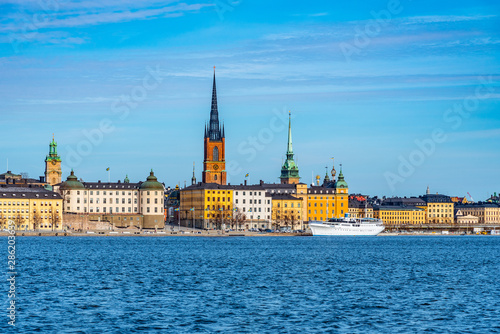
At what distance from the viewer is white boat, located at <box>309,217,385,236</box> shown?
16250cm

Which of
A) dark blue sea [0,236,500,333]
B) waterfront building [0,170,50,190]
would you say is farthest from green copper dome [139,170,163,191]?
dark blue sea [0,236,500,333]

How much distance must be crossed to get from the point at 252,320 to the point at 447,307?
9243 millimetres

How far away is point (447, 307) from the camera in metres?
38.2

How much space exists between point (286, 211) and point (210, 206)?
18935 mm

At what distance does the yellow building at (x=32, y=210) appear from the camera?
151250 mm

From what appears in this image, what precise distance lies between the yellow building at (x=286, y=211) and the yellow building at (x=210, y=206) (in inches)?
453

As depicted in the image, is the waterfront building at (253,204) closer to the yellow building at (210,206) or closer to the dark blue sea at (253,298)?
the yellow building at (210,206)

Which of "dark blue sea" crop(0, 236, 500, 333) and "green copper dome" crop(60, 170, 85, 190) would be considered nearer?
"dark blue sea" crop(0, 236, 500, 333)

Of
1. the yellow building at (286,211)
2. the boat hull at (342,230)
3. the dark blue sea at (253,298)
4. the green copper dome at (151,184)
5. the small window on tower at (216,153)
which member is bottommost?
the boat hull at (342,230)

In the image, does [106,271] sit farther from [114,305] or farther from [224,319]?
[224,319]

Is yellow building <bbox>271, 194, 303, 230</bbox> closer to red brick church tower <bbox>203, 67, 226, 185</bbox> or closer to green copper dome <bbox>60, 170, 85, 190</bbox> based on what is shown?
red brick church tower <bbox>203, 67, 226, 185</bbox>

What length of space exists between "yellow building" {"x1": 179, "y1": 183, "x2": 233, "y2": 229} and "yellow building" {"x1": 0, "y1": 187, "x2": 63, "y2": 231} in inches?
1160

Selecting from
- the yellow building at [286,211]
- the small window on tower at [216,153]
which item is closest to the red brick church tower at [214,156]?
the small window on tower at [216,153]

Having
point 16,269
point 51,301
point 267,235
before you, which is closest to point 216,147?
point 267,235
